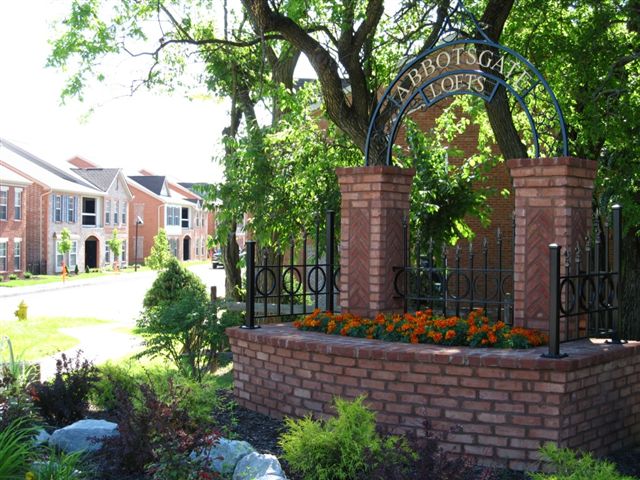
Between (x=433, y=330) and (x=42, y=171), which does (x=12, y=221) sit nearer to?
(x=42, y=171)

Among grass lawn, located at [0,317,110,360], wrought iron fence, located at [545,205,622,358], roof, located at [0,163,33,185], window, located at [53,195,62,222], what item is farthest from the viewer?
window, located at [53,195,62,222]

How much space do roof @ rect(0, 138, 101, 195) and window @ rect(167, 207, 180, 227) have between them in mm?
17036

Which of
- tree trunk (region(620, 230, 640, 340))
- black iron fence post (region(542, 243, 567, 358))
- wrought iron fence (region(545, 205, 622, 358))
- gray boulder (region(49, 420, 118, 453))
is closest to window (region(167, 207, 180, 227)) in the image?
tree trunk (region(620, 230, 640, 340))

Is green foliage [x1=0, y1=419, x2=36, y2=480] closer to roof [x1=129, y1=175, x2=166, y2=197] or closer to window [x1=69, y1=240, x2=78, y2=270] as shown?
window [x1=69, y1=240, x2=78, y2=270]

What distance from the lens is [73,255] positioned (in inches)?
2087

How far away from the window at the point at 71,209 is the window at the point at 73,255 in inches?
58.5

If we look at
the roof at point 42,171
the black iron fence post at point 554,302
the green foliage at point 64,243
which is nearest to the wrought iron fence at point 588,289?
the black iron fence post at point 554,302

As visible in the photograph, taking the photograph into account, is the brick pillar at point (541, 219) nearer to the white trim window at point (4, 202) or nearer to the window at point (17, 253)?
the white trim window at point (4, 202)

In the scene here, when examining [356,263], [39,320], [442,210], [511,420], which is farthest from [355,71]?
[39,320]

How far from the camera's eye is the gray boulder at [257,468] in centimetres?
→ 525

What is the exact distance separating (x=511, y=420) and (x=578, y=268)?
5.56ft

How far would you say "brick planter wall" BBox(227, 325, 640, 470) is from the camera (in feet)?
20.6

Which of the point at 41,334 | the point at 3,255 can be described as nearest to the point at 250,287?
the point at 41,334

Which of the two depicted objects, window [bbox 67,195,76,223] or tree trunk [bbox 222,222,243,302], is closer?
tree trunk [bbox 222,222,243,302]
